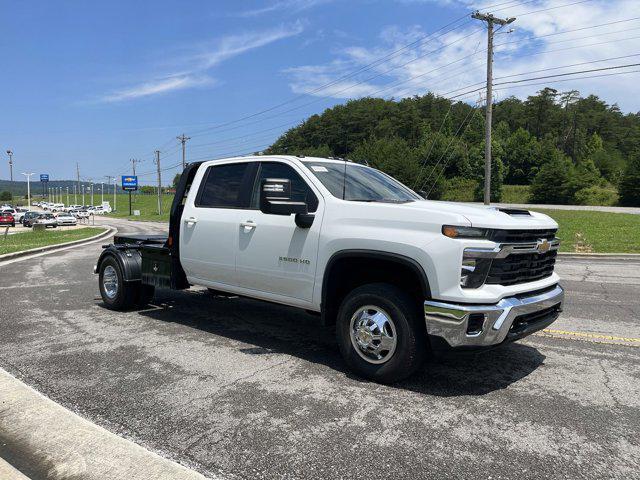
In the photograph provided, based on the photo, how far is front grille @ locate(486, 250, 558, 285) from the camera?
12.5ft

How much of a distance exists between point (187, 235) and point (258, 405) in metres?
2.75

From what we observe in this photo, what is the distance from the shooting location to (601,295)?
832 cm

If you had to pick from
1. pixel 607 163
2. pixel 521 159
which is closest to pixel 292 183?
pixel 521 159

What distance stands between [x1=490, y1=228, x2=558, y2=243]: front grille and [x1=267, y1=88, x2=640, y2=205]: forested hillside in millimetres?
47179

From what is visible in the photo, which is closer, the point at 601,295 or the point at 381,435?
the point at 381,435

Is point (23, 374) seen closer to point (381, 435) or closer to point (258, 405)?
point (258, 405)

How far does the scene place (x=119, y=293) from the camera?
6.85 metres

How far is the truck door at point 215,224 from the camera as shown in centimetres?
536

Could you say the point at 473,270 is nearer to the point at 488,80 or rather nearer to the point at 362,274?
the point at 362,274

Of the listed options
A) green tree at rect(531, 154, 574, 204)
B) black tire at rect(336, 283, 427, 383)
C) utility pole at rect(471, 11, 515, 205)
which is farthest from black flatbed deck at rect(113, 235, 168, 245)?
green tree at rect(531, 154, 574, 204)

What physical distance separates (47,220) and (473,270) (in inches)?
1845

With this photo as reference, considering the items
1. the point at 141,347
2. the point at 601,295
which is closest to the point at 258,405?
the point at 141,347

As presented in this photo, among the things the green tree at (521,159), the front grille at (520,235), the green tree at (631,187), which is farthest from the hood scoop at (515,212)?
the green tree at (521,159)

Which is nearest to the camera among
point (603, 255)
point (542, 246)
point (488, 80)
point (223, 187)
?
point (542, 246)
